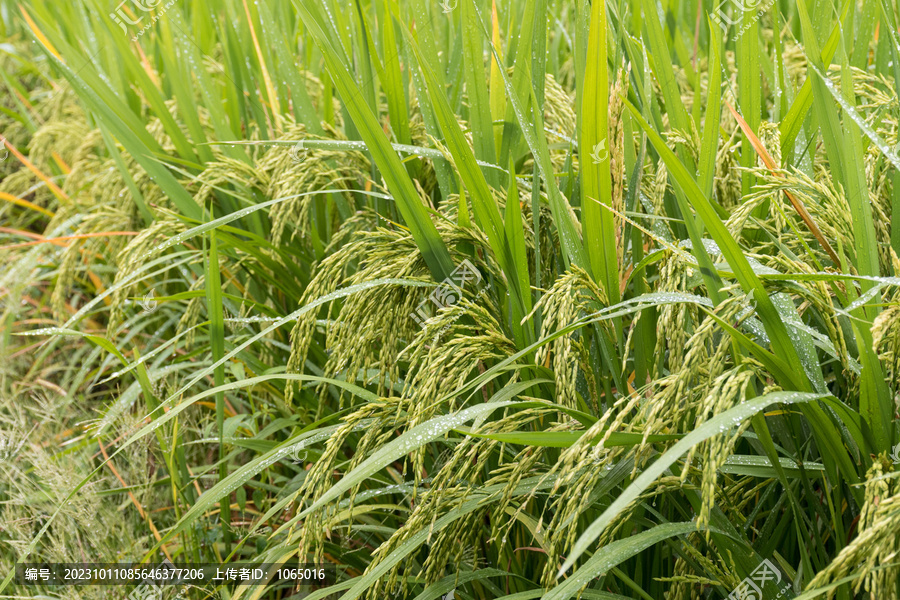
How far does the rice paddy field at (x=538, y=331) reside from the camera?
0.86 meters

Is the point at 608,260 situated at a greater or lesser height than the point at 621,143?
lesser

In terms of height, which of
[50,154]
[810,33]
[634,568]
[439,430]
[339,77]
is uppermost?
[50,154]

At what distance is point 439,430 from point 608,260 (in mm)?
382

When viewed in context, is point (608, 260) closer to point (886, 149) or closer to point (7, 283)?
point (886, 149)

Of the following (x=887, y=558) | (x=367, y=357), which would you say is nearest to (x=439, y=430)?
(x=367, y=357)

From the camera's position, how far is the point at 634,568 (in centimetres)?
115

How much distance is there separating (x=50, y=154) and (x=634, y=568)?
281 centimetres

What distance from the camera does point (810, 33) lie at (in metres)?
1.02

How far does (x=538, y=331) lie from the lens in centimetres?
114

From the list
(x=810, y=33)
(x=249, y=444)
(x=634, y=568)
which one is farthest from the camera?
(x=249, y=444)

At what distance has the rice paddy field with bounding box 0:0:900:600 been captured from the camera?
0.86 metres

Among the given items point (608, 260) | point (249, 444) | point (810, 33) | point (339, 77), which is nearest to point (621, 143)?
point (608, 260)

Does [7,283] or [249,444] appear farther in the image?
[7,283]

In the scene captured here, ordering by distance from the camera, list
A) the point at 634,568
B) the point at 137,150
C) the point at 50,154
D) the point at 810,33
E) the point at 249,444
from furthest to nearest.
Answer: the point at 50,154, the point at 137,150, the point at 249,444, the point at 634,568, the point at 810,33
